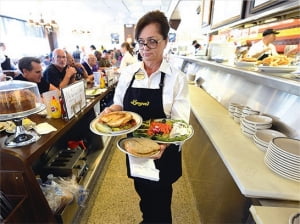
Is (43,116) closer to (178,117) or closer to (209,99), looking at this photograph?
(178,117)

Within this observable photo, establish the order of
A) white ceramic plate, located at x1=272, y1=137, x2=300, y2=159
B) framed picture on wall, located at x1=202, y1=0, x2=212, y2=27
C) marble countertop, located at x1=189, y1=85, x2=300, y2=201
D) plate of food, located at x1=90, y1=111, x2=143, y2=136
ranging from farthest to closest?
framed picture on wall, located at x1=202, y1=0, x2=212, y2=27
plate of food, located at x1=90, y1=111, x2=143, y2=136
white ceramic plate, located at x1=272, y1=137, x2=300, y2=159
marble countertop, located at x1=189, y1=85, x2=300, y2=201

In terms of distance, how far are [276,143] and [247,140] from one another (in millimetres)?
277

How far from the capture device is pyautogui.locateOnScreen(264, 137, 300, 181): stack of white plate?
81cm

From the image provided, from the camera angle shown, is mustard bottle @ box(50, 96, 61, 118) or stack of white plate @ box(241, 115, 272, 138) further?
mustard bottle @ box(50, 96, 61, 118)

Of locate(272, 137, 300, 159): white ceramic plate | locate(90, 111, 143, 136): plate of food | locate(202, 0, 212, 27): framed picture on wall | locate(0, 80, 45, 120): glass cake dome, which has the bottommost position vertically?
locate(272, 137, 300, 159): white ceramic plate

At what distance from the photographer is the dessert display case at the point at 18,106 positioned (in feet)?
3.08

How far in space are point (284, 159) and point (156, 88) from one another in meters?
0.76

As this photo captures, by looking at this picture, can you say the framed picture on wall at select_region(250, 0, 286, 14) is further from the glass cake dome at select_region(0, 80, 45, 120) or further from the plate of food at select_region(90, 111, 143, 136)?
the glass cake dome at select_region(0, 80, 45, 120)

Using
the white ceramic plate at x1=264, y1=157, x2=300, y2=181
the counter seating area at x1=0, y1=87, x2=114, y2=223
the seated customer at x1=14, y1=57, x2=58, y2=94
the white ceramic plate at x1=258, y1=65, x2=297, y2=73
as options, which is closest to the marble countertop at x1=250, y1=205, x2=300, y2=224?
the white ceramic plate at x1=264, y1=157, x2=300, y2=181

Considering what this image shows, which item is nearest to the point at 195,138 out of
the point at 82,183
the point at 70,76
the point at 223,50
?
the point at 82,183

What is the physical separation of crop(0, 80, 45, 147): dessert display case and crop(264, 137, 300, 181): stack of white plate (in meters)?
1.22

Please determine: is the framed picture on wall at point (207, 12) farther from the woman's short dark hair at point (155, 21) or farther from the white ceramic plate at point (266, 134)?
the white ceramic plate at point (266, 134)

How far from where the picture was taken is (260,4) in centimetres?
130

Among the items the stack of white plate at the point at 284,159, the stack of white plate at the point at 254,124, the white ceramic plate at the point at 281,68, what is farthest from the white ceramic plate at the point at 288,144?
the white ceramic plate at the point at 281,68
